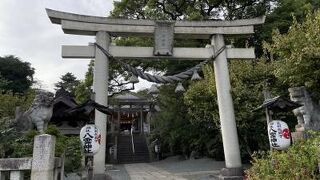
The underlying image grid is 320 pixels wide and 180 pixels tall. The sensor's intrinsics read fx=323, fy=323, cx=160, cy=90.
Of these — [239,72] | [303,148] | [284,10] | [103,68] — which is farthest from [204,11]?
[303,148]

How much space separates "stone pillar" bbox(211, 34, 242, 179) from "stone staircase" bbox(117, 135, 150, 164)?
18.9m

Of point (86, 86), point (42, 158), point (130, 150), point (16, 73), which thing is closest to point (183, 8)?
point (86, 86)

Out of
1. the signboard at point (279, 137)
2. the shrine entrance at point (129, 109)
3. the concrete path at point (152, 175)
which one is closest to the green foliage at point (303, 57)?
the signboard at point (279, 137)

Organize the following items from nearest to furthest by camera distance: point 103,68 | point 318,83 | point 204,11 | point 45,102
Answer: point 45,102 < point 318,83 < point 103,68 < point 204,11

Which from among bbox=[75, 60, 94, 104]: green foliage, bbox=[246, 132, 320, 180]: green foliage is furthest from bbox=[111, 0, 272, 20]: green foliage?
bbox=[246, 132, 320, 180]: green foliage

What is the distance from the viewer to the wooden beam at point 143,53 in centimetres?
1123

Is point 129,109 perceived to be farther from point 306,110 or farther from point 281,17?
point 306,110

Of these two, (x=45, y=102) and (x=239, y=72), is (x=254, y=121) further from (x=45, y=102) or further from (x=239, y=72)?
(x=45, y=102)

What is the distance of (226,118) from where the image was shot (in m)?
11.7

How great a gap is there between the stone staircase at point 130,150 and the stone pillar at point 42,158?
24254 millimetres

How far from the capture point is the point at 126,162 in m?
29.3

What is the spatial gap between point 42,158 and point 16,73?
35.9 meters

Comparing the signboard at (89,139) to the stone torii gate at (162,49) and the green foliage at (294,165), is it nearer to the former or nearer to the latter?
the stone torii gate at (162,49)

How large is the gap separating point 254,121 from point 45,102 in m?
9.77
